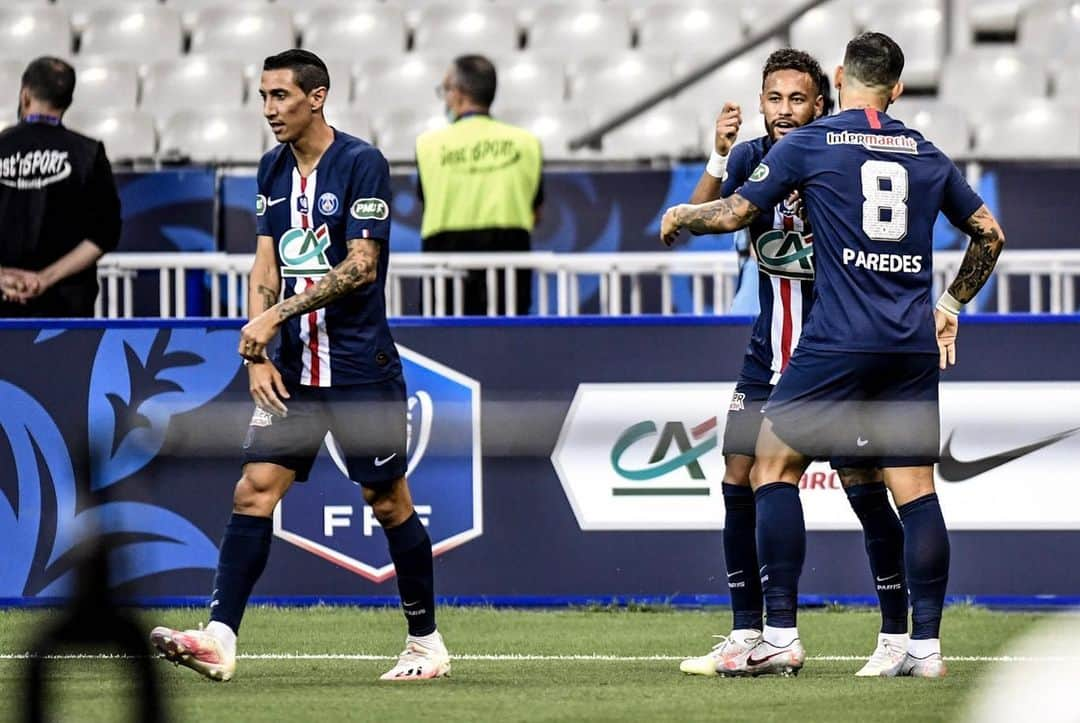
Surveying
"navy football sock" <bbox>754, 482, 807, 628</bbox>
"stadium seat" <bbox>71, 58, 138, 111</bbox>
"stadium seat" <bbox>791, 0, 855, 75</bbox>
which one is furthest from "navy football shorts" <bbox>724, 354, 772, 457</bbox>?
"stadium seat" <bbox>71, 58, 138, 111</bbox>

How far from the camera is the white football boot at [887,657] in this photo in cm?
672

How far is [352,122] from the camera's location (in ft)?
46.1

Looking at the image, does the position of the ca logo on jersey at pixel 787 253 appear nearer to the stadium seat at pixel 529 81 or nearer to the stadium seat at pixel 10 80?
the stadium seat at pixel 529 81

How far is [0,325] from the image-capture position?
8.95m

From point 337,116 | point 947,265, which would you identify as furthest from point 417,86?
point 947,265

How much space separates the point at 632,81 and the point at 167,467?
6.48 m

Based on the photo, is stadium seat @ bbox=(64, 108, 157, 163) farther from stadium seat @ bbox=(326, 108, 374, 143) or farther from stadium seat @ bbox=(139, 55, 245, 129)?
stadium seat @ bbox=(326, 108, 374, 143)

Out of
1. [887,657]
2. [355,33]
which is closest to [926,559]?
[887,657]

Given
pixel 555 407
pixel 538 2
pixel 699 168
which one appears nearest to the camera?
pixel 555 407

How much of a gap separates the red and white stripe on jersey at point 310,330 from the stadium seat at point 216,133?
7467 millimetres

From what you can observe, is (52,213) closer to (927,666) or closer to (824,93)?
(824,93)

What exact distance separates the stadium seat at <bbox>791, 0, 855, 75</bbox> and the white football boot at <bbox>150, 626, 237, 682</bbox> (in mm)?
9571

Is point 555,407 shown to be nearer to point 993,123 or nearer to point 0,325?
point 0,325

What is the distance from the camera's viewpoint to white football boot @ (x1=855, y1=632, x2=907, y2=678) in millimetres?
6719
